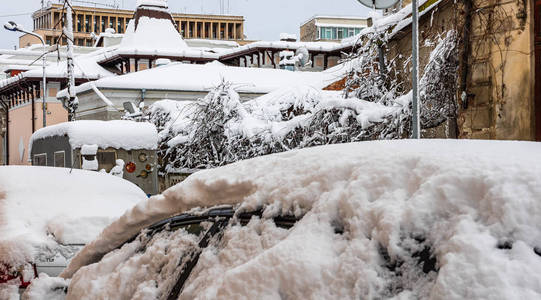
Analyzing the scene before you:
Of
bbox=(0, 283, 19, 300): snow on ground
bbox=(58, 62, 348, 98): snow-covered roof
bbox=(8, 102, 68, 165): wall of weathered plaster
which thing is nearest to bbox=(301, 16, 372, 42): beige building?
bbox=(8, 102, 68, 165): wall of weathered plaster

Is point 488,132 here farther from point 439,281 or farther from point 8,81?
point 8,81

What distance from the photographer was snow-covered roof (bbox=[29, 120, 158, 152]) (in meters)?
14.3

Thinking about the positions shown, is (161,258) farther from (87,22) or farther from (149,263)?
(87,22)

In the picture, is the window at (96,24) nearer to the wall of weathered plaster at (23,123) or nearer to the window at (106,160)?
the wall of weathered plaster at (23,123)

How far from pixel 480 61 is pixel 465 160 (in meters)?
7.26

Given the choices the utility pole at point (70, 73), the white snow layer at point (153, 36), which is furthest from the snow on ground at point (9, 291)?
the white snow layer at point (153, 36)

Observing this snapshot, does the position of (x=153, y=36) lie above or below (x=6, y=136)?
above

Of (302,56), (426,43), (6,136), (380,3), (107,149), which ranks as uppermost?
(302,56)

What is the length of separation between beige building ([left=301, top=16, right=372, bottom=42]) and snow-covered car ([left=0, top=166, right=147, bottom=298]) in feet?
244

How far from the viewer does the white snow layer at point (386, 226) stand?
165 cm

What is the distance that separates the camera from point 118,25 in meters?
101

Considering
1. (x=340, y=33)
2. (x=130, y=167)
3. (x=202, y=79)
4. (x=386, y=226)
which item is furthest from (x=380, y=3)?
(x=340, y=33)

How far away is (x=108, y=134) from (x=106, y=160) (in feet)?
1.93

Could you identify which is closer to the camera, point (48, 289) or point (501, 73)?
point (48, 289)
